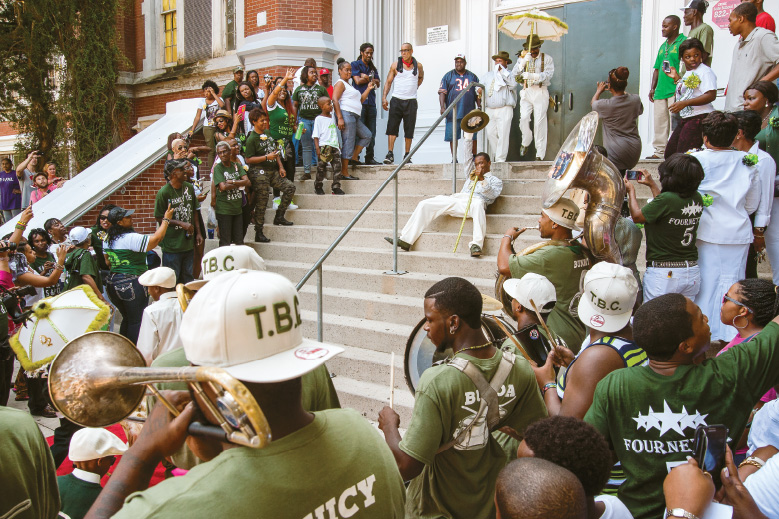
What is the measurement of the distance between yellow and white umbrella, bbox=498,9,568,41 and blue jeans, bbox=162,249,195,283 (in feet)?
19.1

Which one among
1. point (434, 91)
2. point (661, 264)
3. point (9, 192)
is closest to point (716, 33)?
point (434, 91)

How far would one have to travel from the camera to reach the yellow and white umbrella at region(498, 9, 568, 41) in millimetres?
9500

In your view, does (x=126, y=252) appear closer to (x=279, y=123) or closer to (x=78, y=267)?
(x=78, y=267)

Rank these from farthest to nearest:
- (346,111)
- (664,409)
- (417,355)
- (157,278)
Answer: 1. (346,111)
2. (157,278)
3. (417,355)
4. (664,409)

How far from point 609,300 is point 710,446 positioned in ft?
3.22

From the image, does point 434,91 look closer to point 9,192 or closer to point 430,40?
point 430,40

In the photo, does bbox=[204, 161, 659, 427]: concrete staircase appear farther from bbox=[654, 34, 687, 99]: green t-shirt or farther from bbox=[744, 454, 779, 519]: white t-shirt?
bbox=[744, 454, 779, 519]: white t-shirt

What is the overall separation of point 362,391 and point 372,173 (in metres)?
4.89

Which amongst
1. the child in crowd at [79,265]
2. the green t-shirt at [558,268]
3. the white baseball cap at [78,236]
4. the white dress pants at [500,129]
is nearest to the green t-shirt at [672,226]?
the green t-shirt at [558,268]

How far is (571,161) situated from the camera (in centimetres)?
477

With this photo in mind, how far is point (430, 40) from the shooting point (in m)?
12.3

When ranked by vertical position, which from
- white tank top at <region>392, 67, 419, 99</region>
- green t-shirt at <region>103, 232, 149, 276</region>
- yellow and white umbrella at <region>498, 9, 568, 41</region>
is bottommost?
green t-shirt at <region>103, 232, 149, 276</region>


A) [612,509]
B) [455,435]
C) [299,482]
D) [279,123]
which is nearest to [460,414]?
[455,435]

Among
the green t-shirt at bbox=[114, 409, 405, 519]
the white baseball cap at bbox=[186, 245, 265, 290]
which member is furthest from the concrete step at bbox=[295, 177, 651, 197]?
the green t-shirt at bbox=[114, 409, 405, 519]
